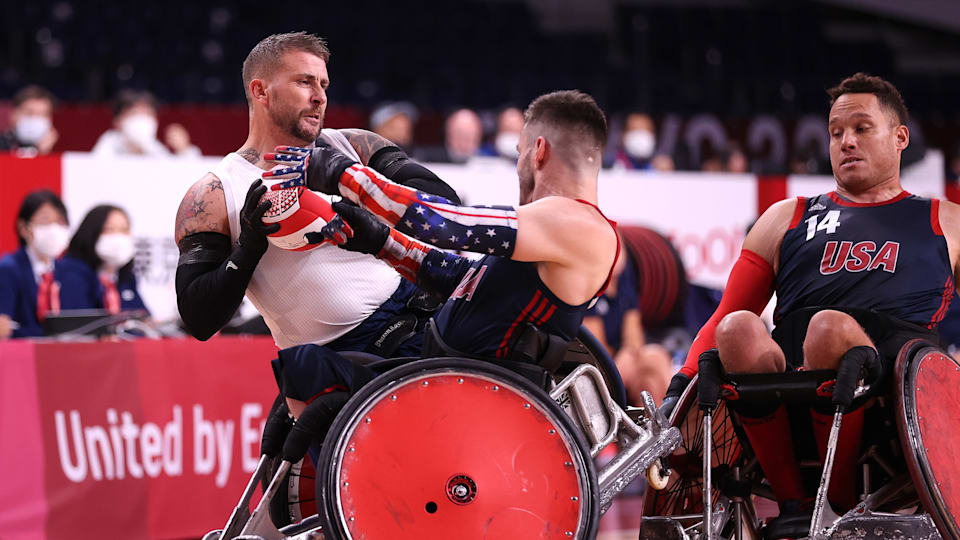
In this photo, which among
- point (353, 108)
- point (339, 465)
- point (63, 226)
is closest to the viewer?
point (339, 465)

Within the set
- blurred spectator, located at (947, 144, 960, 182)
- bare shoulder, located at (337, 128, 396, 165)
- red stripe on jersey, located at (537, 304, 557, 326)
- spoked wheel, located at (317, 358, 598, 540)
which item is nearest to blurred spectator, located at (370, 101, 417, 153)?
bare shoulder, located at (337, 128, 396, 165)

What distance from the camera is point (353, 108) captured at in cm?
1234

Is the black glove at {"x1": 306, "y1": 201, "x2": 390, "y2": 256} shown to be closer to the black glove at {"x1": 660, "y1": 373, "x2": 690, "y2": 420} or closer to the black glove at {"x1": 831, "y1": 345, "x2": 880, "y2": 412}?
the black glove at {"x1": 660, "y1": 373, "x2": 690, "y2": 420}

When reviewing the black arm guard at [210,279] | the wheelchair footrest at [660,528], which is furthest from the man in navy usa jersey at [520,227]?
the wheelchair footrest at [660,528]

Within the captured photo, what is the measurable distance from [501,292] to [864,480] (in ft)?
4.39

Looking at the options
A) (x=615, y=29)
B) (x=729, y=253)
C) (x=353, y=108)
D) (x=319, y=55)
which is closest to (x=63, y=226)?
(x=319, y=55)

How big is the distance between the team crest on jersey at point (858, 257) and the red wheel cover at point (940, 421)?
394mm

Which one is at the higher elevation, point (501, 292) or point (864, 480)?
point (501, 292)

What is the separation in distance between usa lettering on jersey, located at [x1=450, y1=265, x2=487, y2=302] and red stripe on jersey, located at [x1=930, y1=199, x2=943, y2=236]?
159cm

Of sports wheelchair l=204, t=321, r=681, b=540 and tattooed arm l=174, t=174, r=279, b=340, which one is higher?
A: tattooed arm l=174, t=174, r=279, b=340

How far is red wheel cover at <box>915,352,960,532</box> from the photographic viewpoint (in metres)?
3.16

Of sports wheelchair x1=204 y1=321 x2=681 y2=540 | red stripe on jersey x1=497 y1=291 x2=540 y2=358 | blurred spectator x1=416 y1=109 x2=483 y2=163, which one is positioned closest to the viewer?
sports wheelchair x1=204 y1=321 x2=681 y2=540

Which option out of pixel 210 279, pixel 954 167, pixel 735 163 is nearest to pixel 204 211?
pixel 210 279

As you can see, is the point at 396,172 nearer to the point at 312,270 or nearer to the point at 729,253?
the point at 312,270
